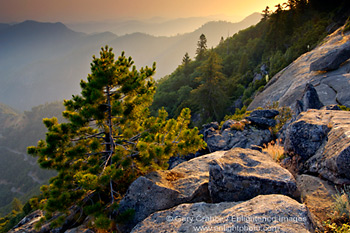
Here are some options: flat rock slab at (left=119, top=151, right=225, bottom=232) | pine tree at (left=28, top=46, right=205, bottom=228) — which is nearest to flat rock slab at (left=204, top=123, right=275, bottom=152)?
pine tree at (left=28, top=46, right=205, bottom=228)

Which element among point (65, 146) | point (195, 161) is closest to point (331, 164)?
point (195, 161)

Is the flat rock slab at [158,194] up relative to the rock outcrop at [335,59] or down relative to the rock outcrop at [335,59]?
down

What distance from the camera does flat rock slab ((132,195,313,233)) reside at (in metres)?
3.23

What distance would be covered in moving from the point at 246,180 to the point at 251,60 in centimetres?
5702

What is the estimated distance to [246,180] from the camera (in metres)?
4.78

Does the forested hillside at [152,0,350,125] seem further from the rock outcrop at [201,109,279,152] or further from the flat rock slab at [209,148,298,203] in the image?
the flat rock slab at [209,148,298,203]

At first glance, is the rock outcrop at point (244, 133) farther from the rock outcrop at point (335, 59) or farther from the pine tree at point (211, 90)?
the pine tree at point (211, 90)

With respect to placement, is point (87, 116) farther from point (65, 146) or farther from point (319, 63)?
point (319, 63)

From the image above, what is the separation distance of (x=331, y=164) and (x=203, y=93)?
27565 mm

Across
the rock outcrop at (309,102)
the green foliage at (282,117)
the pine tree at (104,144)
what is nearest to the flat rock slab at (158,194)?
the pine tree at (104,144)

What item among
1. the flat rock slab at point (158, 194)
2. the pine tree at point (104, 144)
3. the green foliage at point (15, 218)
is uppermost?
the pine tree at point (104, 144)

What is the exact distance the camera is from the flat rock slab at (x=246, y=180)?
4496 millimetres

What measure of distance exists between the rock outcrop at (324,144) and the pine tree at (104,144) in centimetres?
345

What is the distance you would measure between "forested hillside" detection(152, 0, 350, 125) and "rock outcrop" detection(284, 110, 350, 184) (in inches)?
912
